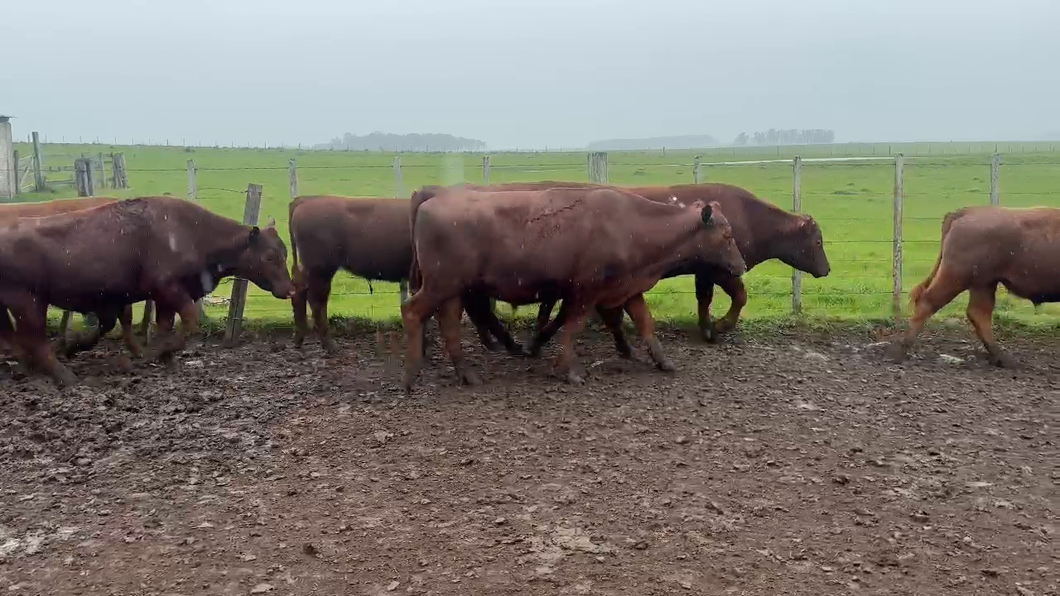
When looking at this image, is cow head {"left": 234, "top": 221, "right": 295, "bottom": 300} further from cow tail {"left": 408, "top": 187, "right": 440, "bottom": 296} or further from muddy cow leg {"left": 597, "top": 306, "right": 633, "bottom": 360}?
muddy cow leg {"left": 597, "top": 306, "right": 633, "bottom": 360}

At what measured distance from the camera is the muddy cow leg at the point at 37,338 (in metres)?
7.84

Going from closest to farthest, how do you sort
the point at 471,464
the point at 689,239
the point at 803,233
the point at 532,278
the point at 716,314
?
the point at 471,464 < the point at 532,278 < the point at 689,239 < the point at 803,233 < the point at 716,314

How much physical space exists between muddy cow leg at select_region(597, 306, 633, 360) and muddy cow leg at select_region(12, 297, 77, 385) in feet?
16.3

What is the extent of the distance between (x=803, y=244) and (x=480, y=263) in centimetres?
426

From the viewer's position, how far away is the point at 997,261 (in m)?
8.18

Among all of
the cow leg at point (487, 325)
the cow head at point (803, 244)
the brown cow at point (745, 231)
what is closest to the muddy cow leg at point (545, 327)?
the cow leg at point (487, 325)

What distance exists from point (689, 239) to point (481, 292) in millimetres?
2137

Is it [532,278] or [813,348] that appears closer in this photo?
[532,278]

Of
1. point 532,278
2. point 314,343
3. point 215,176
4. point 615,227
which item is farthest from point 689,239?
point 215,176

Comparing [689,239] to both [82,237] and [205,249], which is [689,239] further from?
[82,237]

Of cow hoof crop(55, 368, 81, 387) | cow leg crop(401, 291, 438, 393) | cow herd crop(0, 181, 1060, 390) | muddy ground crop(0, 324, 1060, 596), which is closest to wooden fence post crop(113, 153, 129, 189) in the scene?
cow herd crop(0, 181, 1060, 390)

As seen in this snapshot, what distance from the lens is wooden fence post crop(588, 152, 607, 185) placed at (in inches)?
459

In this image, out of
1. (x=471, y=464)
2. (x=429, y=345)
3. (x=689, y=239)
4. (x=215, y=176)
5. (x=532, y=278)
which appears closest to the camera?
(x=471, y=464)

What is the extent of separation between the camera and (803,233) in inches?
392
